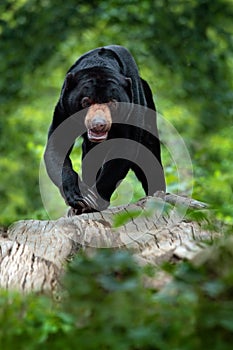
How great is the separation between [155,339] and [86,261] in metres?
0.39

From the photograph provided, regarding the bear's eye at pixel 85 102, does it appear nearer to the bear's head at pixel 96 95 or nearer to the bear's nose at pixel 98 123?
the bear's head at pixel 96 95

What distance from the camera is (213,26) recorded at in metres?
11.2

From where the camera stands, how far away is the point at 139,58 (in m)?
11.5

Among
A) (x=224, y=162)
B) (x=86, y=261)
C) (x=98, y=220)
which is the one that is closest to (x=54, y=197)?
(x=224, y=162)

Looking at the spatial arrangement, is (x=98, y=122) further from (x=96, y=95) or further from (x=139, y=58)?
(x=139, y=58)

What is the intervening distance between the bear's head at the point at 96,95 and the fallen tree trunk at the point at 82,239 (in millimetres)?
913

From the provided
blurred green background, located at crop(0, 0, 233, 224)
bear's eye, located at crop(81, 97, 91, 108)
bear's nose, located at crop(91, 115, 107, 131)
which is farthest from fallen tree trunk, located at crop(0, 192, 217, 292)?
blurred green background, located at crop(0, 0, 233, 224)

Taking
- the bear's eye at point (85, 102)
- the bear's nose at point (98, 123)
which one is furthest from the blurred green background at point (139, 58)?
the bear's nose at point (98, 123)

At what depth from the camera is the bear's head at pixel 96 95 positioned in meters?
5.67

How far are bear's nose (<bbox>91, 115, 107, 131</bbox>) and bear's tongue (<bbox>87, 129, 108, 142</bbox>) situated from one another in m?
0.04

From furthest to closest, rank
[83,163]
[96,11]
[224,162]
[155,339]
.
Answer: [96,11] → [224,162] → [83,163] → [155,339]

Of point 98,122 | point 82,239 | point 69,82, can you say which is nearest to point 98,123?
point 98,122

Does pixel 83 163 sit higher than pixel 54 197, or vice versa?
pixel 83 163

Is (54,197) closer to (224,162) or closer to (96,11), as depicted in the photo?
(224,162)
